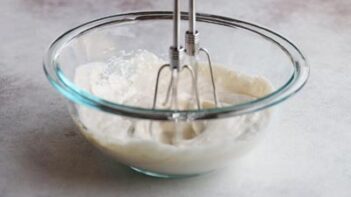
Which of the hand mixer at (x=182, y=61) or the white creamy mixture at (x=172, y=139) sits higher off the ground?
the hand mixer at (x=182, y=61)

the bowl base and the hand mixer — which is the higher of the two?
the hand mixer

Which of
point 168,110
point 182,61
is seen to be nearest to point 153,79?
point 182,61

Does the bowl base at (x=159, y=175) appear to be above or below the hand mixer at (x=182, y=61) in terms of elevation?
below

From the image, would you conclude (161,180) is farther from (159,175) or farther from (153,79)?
(153,79)

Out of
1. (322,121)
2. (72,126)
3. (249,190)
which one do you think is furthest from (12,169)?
(322,121)

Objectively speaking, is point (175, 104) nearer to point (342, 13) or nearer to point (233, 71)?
point (233, 71)
